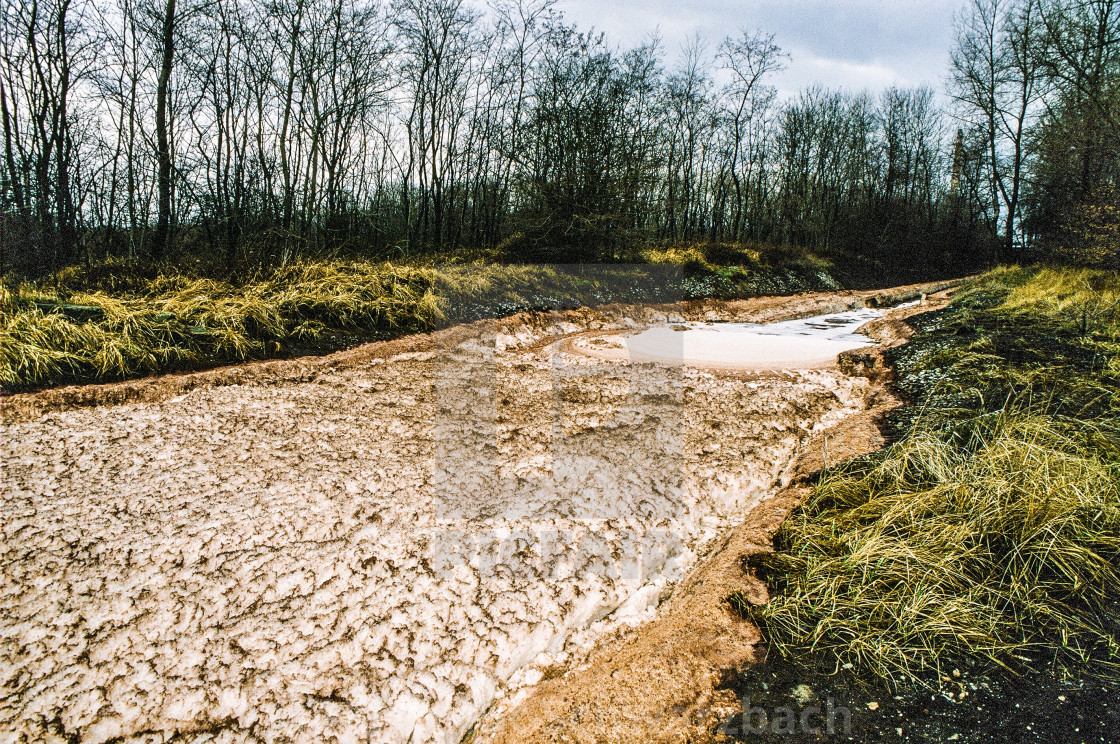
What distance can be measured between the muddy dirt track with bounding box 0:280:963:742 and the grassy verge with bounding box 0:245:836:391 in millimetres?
436

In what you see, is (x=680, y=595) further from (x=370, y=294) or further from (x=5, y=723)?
(x=370, y=294)

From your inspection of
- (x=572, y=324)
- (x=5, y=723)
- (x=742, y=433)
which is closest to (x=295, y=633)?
(x=5, y=723)

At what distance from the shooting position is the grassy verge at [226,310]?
2914 millimetres

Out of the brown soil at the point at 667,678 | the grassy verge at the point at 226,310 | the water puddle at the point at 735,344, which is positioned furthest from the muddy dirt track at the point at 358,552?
the water puddle at the point at 735,344

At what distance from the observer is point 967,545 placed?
5.45 ft

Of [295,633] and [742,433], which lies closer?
[295,633]

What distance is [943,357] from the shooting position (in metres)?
3.45

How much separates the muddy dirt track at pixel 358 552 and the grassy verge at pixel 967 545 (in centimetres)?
23

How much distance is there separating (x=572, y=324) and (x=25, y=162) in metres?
6.62

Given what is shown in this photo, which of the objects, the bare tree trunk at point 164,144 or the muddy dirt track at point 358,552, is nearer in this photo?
the muddy dirt track at point 358,552

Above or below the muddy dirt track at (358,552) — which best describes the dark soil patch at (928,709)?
below

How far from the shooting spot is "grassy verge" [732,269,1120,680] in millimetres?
1326

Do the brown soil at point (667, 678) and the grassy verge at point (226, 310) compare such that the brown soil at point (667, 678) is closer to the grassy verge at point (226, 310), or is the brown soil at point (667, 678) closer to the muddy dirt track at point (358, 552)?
the muddy dirt track at point (358, 552)

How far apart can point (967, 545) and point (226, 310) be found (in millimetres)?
4393
